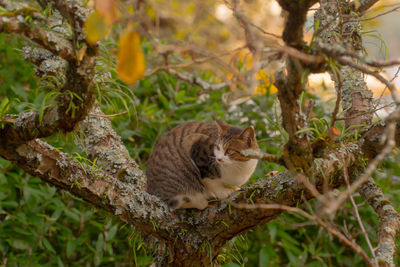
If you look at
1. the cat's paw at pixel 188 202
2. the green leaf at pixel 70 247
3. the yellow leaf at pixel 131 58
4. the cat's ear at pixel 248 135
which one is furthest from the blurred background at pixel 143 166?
the yellow leaf at pixel 131 58

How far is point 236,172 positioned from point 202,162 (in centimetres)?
25

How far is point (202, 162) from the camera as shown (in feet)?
9.66

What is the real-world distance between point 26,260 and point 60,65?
1428 mm

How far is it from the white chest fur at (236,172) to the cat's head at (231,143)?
31 millimetres

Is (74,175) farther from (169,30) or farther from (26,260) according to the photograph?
(169,30)

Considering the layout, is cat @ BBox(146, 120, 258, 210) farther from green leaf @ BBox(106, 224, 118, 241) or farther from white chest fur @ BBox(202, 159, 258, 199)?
green leaf @ BBox(106, 224, 118, 241)

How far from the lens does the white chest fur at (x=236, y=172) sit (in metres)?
2.91

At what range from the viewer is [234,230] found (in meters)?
2.20

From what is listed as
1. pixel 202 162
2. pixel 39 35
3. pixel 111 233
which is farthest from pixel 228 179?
pixel 39 35

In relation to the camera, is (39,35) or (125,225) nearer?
(39,35)

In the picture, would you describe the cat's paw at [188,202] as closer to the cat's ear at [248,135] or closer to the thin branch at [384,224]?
the cat's ear at [248,135]

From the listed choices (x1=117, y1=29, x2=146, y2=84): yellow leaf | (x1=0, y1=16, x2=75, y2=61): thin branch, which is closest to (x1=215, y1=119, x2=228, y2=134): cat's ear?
(x1=0, y1=16, x2=75, y2=61): thin branch

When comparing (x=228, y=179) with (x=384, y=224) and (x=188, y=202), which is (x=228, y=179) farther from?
(x=384, y=224)

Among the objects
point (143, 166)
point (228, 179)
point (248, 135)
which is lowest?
point (228, 179)
